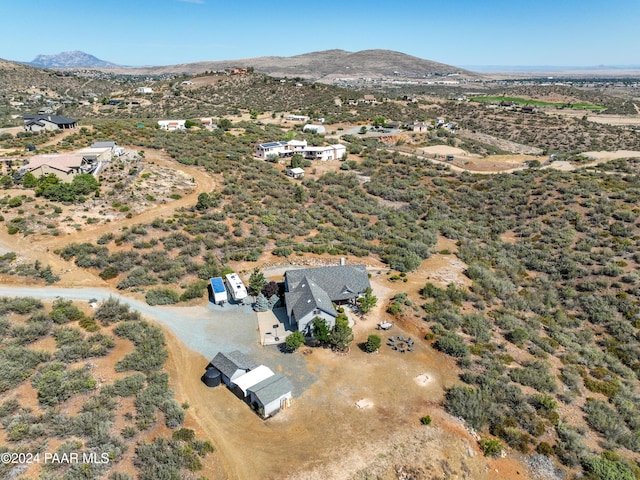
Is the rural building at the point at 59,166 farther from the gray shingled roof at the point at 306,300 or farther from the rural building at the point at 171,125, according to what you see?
the gray shingled roof at the point at 306,300

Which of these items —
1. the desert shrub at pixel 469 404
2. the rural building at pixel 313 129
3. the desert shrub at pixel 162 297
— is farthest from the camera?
the rural building at pixel 313 129

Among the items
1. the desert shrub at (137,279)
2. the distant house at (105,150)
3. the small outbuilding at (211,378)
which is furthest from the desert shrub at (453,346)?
the distant house at (105,150)

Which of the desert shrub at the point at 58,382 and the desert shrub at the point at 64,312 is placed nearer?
the desert shrub at the point at 58,382

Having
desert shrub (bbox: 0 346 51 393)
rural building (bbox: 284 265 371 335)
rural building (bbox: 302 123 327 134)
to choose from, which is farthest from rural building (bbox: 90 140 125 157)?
rural building (bbox: 302 123 327 134)

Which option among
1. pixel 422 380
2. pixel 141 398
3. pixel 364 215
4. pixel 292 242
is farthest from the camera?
pixel 364 215

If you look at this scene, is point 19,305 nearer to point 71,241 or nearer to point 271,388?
point 71,241

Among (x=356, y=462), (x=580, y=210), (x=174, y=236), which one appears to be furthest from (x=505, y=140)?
(x=356, y=462)

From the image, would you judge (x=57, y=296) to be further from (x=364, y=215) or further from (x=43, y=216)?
(x=364, y=215)
